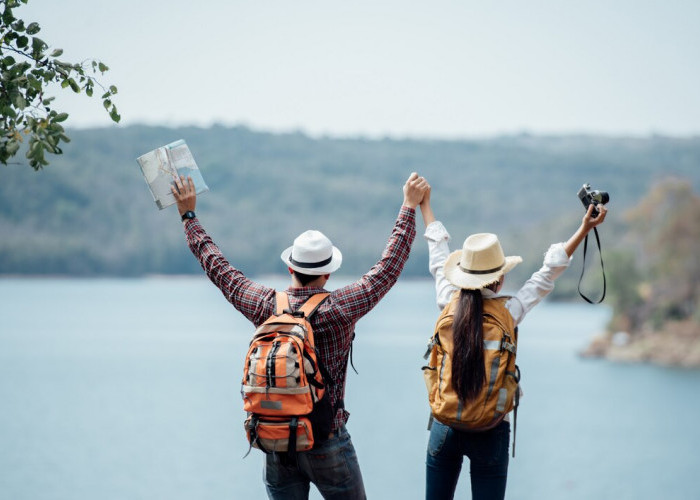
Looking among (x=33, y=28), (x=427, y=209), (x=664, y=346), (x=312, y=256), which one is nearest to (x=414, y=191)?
(x=427, y=209)

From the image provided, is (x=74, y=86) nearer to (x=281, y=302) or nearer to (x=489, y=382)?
(x=281, y=302)

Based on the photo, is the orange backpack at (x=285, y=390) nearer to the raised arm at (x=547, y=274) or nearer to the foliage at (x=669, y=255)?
the raised arm at (x=547, y=274)

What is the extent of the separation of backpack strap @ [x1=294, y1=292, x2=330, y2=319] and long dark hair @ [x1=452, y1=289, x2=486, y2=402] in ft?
1.45

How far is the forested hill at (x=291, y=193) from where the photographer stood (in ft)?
314

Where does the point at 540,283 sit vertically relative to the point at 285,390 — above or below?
above

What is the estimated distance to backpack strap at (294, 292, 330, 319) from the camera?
2.83m

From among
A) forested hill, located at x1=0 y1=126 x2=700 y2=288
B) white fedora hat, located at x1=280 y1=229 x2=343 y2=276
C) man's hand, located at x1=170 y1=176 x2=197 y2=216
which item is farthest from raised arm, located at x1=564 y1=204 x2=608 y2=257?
forested hill, located at x1=0 y1=126 x2=700 y2=288

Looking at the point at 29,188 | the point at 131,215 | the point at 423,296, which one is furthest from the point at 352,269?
the point at 29,188

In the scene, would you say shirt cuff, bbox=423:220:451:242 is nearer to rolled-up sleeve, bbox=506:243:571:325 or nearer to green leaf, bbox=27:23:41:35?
rolled-up sleeve, bbox=506:243:571:325

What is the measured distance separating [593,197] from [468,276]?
50 centimetres

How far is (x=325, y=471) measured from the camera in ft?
9.27

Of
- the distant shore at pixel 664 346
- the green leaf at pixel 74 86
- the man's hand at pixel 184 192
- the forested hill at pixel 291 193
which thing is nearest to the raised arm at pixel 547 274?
the man's hand at pixel 184 192

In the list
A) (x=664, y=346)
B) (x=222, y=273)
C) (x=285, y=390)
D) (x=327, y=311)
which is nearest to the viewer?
(x=285, y=390)

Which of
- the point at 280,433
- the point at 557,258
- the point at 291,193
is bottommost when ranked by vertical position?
the point at 291,193
